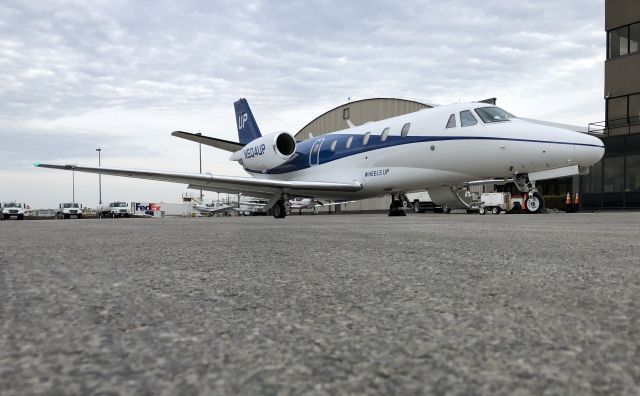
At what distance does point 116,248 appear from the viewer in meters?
2.82

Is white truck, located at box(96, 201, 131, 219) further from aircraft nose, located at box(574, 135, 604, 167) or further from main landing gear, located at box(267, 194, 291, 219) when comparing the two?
aircraft nose, located at box(574, 135, 604, 167)

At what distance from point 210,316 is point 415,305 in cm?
50

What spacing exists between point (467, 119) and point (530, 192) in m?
1.96

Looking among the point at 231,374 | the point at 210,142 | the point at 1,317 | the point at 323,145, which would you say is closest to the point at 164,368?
the point at 231,374

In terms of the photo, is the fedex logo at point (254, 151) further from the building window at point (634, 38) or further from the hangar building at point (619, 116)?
the building window at point (634, 38)

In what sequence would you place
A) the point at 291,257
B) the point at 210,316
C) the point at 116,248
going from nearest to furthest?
1. the point at 210,316
2. the point at 291,257
3. the point at 116,248

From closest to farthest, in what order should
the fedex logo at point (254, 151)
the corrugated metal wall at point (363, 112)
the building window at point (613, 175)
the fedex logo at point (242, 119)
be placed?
1. the fedex logo at point (254, 151)
2. the fedex logo at point (242, 119)
3. the building window at point (613, 175)
4. the corrugated metal wall at point (363, 112)

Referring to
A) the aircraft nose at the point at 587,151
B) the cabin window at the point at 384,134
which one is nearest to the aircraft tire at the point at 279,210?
the cabin window at the point at 384,134

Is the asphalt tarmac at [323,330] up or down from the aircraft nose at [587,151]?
down

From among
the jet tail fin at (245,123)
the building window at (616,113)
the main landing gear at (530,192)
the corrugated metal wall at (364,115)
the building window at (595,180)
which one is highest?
the corrugated metal wall at (364,115)

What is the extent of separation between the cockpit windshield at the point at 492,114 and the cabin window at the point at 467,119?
161 mm

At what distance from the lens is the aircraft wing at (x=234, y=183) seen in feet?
34.3

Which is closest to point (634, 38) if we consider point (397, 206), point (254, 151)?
point (397, 206)

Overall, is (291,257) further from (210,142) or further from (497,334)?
(210,142)
